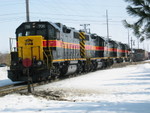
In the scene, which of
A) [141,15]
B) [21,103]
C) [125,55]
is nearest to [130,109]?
[141,15]

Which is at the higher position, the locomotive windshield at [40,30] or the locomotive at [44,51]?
the locomotive windshield at [40,30]

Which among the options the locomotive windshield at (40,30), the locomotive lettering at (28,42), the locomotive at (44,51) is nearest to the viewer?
the locomotive at (44,51)

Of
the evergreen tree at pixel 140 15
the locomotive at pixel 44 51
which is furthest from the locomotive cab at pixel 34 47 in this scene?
the evergreen tree at pixel 140 15

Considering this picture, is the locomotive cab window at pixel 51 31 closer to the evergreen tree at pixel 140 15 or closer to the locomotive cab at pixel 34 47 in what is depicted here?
the locomotive cab at pixel 34 47

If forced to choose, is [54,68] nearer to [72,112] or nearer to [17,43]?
[17,43]

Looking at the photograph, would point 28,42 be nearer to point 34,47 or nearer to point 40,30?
point 34,47

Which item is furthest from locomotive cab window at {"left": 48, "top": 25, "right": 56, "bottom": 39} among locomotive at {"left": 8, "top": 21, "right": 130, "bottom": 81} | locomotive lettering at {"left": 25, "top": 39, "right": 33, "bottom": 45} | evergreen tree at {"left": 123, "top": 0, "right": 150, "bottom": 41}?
evergreen tree at {"left": 123, "top": 0, "right": 150, "bottom": 41}

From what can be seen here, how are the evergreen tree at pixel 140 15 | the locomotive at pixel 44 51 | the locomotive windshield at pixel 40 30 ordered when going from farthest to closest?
the locomotive windshield at pixel 40 30
the locomotive at pixel 44 51
the evergreen tree at pixel 140 15

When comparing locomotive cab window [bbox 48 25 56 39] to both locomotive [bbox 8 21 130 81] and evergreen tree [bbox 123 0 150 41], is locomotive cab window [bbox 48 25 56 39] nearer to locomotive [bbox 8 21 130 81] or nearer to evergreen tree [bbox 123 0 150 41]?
locomotive [bbox 8 21 130 81]

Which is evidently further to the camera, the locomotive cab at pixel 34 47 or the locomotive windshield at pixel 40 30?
the locomotive windshield at pixel 40 30

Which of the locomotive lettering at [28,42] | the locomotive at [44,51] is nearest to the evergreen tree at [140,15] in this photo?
the locomotive at [44,51]

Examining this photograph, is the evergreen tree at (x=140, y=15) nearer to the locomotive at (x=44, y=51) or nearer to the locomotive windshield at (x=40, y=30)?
the locomotive at (x=44, y=51)

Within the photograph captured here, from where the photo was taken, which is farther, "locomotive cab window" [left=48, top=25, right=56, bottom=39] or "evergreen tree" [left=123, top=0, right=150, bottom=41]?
"locomotive cab window" [left=48, top=25, right=56, bottom=39]

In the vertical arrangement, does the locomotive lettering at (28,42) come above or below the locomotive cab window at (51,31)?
below
